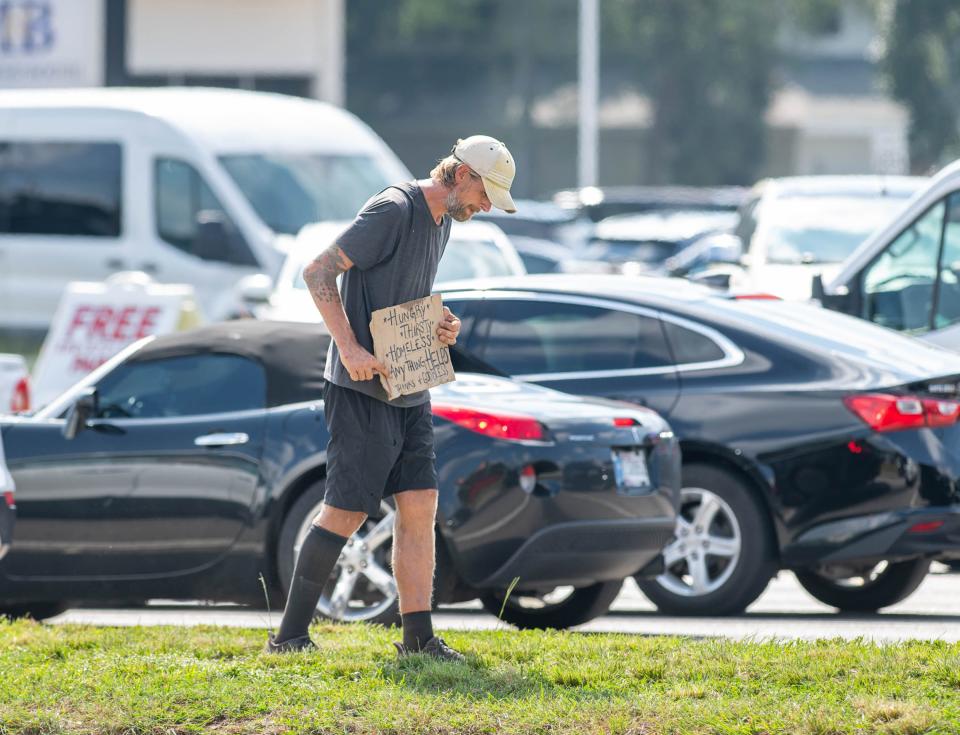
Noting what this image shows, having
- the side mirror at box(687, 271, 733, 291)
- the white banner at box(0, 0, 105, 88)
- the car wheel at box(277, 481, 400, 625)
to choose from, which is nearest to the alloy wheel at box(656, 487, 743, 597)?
the car wheel at box(277, 481, 400, 625)

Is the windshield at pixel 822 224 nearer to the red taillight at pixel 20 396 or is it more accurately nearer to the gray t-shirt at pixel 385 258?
the red taillight at pixel 20 396

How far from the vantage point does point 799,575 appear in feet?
31.6

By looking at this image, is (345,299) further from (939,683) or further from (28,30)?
(28,30)

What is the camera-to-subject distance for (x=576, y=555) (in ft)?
26.3

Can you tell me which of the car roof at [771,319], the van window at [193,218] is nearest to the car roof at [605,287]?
the car roof at [771,319]

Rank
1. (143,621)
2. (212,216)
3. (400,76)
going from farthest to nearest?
(400,76) → (212,216) → (143,621)

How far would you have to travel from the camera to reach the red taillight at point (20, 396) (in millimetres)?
11742

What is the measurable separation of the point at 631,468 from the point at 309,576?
6.75 feet

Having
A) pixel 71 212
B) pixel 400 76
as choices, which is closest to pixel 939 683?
pixel 71 212

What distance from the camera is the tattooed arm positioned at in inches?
251

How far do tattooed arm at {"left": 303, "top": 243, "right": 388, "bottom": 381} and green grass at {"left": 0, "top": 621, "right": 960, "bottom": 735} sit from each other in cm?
92

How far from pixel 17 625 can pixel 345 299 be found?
202 cm

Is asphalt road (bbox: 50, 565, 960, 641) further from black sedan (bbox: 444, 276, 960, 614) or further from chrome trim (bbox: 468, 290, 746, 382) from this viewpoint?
chrome trim (bbox: 468, 290, 746, 382)

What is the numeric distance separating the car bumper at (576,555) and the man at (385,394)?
1.35 m
